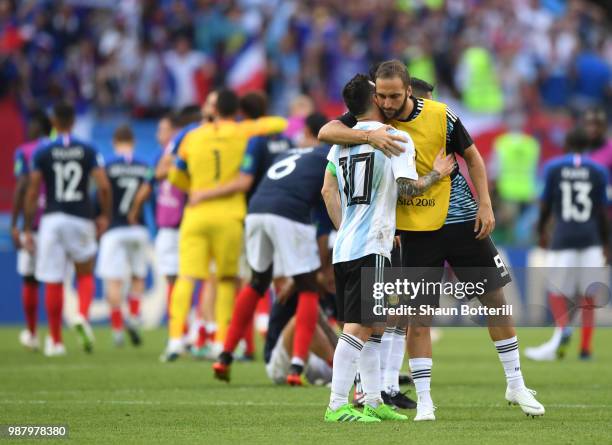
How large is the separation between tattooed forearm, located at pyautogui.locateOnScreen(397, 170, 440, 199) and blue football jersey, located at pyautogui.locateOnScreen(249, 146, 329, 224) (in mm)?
2779

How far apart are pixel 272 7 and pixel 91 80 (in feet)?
15.2

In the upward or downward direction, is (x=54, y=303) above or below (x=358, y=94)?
below

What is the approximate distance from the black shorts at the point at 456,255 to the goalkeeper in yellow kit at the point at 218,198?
4.78 metres

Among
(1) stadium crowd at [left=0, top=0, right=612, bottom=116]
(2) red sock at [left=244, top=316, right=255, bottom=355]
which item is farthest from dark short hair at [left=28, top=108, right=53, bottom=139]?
(1) stadium crowd at [left=0, top=0, right=612, bottom=116]

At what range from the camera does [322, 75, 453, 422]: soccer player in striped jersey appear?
25.5 ft

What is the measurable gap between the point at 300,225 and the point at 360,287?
3.10 m

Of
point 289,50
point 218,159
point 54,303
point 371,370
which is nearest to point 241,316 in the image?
point 218,159

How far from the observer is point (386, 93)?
777cm

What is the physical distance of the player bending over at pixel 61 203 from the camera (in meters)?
14.3

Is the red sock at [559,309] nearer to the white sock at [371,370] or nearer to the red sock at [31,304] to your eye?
the red sock at [31,304]

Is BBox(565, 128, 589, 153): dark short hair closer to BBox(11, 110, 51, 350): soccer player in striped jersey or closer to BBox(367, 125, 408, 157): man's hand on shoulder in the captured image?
BBox(11, 110, 51, 350): soccer player in striped jersey

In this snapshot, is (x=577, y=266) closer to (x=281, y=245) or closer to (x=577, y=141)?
(x=577, y=141)

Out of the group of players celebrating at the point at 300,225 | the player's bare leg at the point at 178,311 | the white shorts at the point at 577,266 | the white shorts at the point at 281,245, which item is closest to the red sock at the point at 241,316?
the group of players celebrating at the point at 300,225

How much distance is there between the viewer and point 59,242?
1443cm
